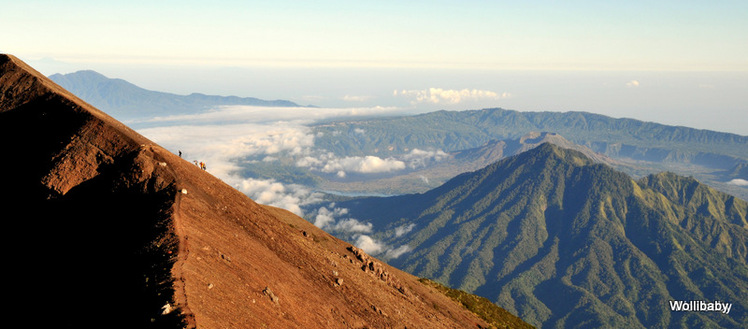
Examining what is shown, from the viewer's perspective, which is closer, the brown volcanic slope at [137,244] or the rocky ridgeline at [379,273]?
the brown volcanic slope at [137,244]

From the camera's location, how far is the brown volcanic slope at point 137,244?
132ft

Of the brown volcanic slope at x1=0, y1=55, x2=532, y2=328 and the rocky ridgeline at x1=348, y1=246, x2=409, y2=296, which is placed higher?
the brown volcanic slope at x1=0, y1=55, x2=532, y2=328

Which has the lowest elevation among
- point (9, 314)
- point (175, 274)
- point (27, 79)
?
point (9, 314)

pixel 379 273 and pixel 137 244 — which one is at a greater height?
pixel 137 244

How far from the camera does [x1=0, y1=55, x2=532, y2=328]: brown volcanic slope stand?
4019 cm

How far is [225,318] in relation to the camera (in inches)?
1572

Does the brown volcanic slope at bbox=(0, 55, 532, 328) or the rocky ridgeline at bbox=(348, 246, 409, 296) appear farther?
the rocky ridgeline at bbox=(348, 246, 409, 296)

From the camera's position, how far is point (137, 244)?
45.1 meters

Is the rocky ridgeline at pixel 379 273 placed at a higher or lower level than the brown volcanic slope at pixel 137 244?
lower

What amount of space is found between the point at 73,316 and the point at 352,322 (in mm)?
31217

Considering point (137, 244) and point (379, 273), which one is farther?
point (379, 273)

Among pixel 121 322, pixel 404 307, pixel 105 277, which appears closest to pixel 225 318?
pixel 121 322

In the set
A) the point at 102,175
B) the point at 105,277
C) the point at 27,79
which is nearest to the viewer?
the point at 105,277

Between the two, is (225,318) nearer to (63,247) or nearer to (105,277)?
(105,277)
